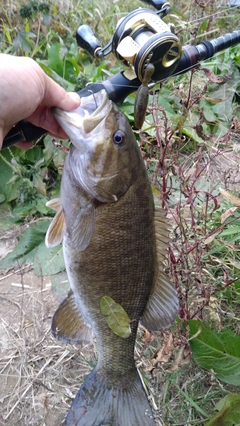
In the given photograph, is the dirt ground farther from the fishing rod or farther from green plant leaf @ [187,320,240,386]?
the fishing rod

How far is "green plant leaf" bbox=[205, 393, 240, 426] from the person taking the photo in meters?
1.52

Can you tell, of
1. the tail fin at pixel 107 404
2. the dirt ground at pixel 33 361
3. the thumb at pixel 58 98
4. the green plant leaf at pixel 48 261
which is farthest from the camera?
the green plant leaf at pixel 48 261

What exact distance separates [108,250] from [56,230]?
223mm

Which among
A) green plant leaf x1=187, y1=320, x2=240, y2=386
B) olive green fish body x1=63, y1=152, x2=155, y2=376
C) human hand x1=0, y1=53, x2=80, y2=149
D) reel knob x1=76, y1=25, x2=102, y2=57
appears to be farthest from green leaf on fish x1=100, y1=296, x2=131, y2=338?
reel knob x1=76, y1=25, x2=102, y2=57

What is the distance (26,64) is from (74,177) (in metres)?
0.45

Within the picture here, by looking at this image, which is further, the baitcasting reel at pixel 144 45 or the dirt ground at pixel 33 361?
the dirt ground at pixel 33 361

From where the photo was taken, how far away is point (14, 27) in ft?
14.7

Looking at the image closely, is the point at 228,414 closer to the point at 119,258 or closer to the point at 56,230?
the point at 119,258

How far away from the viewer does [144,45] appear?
4.95 ft

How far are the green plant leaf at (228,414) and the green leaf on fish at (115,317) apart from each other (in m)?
0.49

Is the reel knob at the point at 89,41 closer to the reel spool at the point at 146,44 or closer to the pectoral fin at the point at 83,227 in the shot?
the reel spool at the point at 146,44

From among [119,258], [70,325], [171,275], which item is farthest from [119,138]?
[171,275]

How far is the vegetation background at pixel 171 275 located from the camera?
171 centimetres

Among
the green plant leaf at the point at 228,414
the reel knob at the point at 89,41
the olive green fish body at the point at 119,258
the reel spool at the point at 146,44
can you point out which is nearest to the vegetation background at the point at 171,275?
the green plant leaf at the point at 228,414
